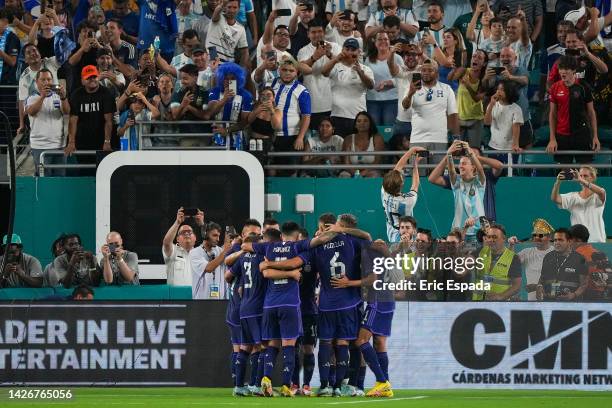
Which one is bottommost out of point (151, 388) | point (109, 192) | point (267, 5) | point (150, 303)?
point (151, 388)

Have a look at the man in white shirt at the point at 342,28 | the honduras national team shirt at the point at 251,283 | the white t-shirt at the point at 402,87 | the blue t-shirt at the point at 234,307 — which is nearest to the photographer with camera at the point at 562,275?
the honduras national team shirt at the point at 251,283

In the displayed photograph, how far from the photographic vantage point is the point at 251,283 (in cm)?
1560

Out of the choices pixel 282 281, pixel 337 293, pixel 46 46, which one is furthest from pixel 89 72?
pixel 337 293

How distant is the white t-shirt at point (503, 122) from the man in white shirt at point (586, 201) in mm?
1251

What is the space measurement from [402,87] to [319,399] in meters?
6.80

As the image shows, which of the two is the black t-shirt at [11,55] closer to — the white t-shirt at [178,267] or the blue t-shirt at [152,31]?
the blue t-shirt at [152,31]

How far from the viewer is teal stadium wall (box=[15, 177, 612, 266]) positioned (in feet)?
66.0

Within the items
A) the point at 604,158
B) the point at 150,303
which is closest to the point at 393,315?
the point at 150,303

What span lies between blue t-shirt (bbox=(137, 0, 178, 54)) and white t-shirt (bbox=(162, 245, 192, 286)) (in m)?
4.66

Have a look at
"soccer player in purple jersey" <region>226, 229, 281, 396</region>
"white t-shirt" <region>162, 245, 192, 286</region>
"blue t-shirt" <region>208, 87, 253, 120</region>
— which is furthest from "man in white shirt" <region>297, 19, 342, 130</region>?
"soccer player in purple jersey" <region>226, 229, 281, 396</region>

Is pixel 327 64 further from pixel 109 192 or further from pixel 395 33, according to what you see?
pixel 109 192

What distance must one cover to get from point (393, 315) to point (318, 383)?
1.40 meters

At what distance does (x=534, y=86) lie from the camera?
2212 cm

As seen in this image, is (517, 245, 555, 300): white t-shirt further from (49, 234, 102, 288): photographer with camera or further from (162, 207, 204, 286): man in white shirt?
(49, 234, 102, 288): photographer with camera
